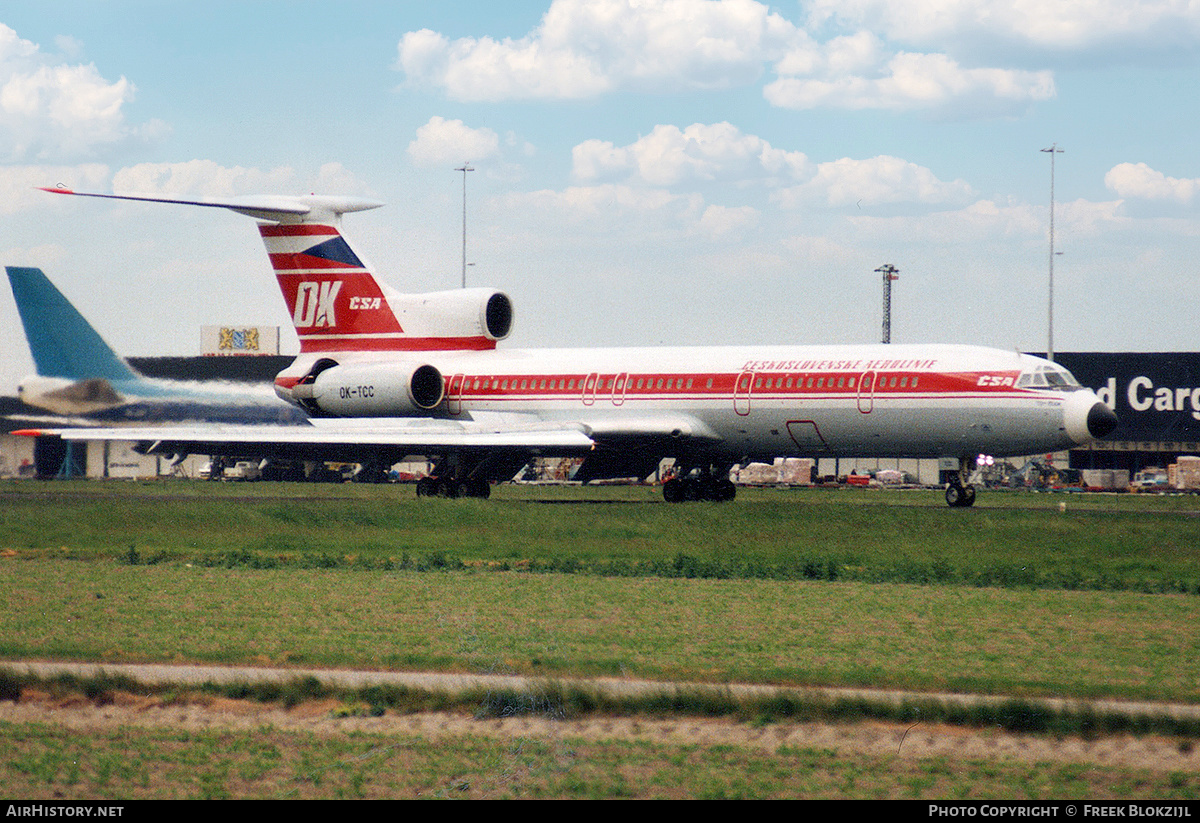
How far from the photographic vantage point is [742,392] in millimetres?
35531

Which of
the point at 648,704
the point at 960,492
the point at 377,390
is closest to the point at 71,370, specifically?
the point at 377,390

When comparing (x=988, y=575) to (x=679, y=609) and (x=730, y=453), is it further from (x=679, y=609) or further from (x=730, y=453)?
(x=730, y=453)

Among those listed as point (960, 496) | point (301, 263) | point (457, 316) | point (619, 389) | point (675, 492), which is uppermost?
point (301, 263)

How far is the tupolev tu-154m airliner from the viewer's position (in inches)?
1299

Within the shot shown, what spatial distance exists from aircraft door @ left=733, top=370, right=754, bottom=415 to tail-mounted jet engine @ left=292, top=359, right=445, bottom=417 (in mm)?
10262

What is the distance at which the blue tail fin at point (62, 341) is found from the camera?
130ft

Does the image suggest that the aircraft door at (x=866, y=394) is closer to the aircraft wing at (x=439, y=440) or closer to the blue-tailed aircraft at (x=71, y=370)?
the aircraft wing at (x=439, y=440)

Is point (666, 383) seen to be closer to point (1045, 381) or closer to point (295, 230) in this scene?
point (1045, 381)

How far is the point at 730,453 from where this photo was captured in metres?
37.0

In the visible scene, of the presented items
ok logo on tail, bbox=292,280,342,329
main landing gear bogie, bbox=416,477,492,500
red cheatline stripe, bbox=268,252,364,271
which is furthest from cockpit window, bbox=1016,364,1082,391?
ok logo on tail, bbox=292,280,342,329

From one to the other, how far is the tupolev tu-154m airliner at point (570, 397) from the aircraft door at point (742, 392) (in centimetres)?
4

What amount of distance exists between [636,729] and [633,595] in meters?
7.22

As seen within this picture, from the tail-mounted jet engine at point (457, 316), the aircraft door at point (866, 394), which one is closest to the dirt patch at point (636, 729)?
the aircraft door at point (866, 394)

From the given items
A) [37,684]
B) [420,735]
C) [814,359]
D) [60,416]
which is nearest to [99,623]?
[37,684]
